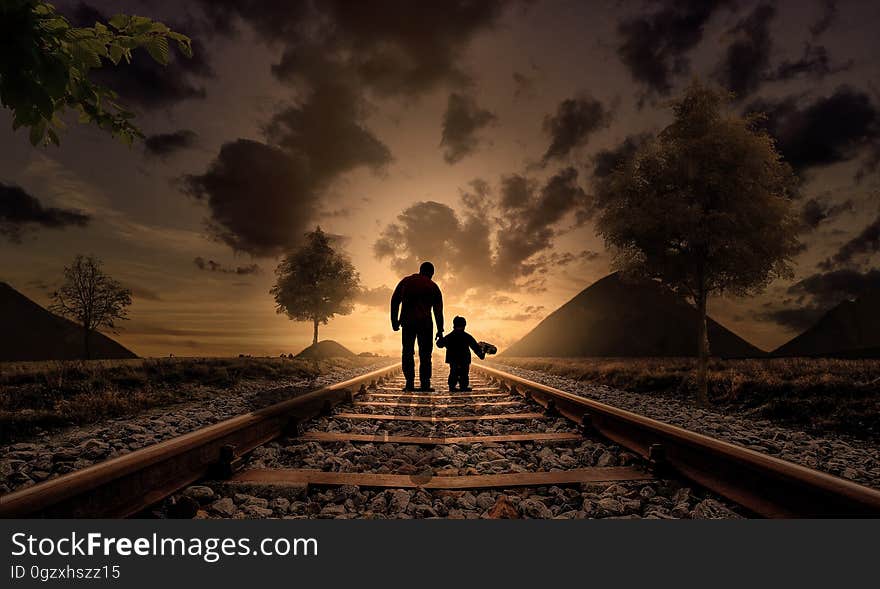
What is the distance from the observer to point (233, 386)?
10148 millimetres

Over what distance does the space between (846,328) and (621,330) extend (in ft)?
157

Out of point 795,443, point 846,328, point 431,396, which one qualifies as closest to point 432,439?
point 431,396

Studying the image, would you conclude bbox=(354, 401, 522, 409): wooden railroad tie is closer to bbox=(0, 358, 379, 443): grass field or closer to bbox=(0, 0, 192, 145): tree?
bbox=(0, 358, 379, 443): grass field

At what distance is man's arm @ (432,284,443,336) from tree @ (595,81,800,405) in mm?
6110

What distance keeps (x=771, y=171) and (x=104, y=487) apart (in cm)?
1354

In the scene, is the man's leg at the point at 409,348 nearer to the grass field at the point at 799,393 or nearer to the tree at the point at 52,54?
the tree at the point at 52,54

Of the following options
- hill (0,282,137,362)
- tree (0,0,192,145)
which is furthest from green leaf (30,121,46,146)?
hill (0,282,137,362)

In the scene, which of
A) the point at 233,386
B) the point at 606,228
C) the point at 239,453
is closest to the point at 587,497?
the point at 239,453

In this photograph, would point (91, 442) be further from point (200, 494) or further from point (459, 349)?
point (459, 349)

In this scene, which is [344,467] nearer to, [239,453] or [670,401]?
[239,453]

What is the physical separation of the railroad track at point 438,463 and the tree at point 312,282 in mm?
27173

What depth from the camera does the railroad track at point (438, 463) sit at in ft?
6.97

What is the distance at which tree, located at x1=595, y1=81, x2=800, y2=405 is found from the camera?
10.5m

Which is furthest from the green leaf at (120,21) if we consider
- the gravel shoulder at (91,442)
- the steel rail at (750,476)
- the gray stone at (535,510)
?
the steel rail at (750,476)
